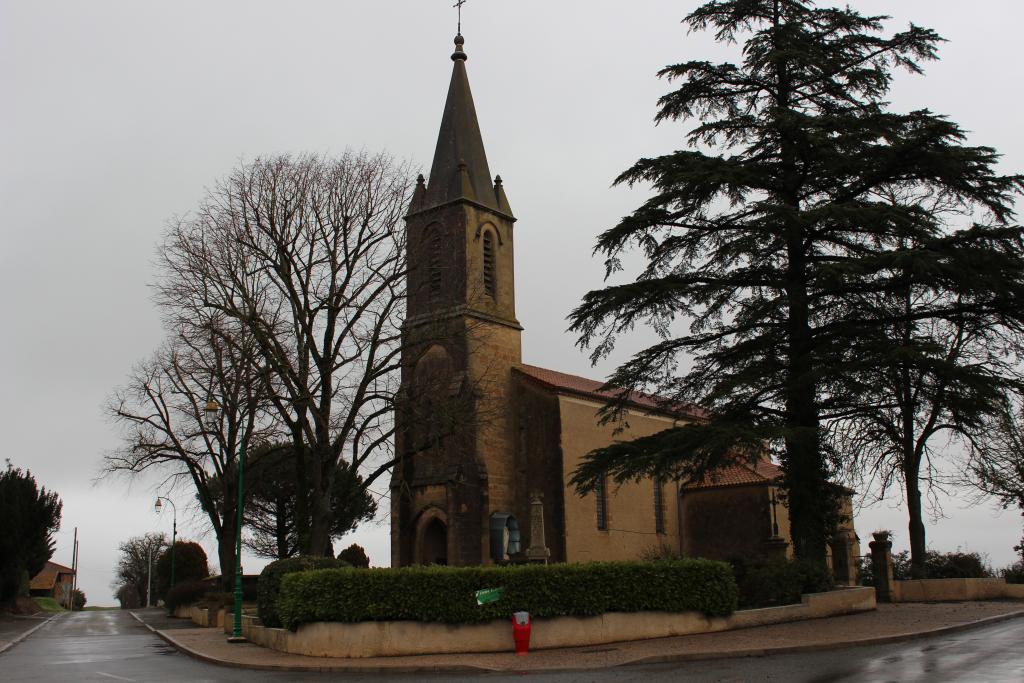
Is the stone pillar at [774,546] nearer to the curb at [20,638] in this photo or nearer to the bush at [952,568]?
the bush at [952,568]

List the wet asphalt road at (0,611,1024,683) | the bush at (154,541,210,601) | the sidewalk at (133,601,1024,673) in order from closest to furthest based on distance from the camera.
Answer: the wet asphalt road at (0,611,1024,683)
the sidewalk at (133,601,1024,673)
the bush at (154,541,210,601)

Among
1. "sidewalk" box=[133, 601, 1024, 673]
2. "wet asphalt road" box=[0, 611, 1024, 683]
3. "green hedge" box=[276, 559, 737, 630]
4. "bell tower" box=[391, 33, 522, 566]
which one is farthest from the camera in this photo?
"bell tower" box=[391, 33, 522, 566]

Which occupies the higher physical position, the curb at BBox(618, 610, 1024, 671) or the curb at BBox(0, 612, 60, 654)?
the curb at BBox(618, 610, 1024, 671)

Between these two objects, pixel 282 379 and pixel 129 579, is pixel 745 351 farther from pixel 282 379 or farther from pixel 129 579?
pixel 129 579

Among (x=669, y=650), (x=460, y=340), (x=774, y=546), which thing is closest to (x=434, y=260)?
(x=460, y=340)

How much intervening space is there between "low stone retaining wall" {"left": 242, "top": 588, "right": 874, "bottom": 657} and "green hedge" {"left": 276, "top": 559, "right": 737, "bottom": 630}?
0.50 ft

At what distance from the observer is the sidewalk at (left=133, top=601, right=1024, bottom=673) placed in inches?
626

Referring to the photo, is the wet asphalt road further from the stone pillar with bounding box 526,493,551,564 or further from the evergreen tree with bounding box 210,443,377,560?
the evergreen tree with bounding box 210,443,377,560

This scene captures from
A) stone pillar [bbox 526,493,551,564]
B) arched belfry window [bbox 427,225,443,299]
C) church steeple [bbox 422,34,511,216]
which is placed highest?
church steeple [bbox 422,34,511,216]

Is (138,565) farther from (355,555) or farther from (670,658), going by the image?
(670,658)

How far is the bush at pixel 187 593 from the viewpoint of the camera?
39531 mm

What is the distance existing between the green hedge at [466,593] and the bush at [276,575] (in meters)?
2.36

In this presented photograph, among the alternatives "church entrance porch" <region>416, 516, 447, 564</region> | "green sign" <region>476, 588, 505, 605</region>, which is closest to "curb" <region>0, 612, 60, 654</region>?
"green sign" <region>476, 588, 505, 605</region>

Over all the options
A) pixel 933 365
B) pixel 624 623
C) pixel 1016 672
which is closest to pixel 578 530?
pixel 624 623
